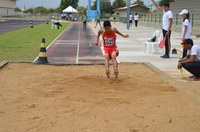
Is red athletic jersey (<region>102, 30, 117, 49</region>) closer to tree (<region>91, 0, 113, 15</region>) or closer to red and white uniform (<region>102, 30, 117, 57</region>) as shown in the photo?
red and white uniform (<region>102, 30, 117, 57</region>)

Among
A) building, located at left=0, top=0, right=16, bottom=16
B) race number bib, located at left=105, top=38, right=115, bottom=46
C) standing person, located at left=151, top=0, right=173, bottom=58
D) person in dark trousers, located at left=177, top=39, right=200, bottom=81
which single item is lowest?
person in dark trousers, located at left=177, top=39, right=200, bottom=81

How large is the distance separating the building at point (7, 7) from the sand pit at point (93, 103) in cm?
10649

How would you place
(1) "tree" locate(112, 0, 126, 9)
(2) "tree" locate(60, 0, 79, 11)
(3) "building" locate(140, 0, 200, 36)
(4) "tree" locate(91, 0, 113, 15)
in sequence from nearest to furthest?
(3) "building" locate(140, 0, 200, 36)
(2) "tree" locate(60, 0, 79, 11)
(4) "tree" locate(91, 0, 113, 15)
(1) "tree" locate(112, 0, 126, 9)

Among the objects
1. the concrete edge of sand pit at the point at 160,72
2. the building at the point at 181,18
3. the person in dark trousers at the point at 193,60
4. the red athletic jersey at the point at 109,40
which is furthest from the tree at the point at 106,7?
the person in dark trousers at the point at 193,60

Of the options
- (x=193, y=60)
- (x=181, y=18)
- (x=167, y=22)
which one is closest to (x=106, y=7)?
(x=181, y=18)

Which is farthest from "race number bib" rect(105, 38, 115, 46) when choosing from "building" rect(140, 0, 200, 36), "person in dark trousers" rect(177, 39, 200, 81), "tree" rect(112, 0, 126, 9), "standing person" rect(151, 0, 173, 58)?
"tree" rect(112, 0, 126, 9)

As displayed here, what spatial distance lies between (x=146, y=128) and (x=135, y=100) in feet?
6.12

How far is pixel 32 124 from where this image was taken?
616cm

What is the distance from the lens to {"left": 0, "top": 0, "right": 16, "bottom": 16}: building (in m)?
113

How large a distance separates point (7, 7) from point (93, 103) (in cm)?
11786

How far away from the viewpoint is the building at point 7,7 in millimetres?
113375

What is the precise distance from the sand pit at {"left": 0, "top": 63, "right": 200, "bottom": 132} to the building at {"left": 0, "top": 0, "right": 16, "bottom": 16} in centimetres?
10649

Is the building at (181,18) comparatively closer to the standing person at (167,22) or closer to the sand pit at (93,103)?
the standing person at (167,22)

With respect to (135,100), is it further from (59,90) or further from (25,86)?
(25,86)
